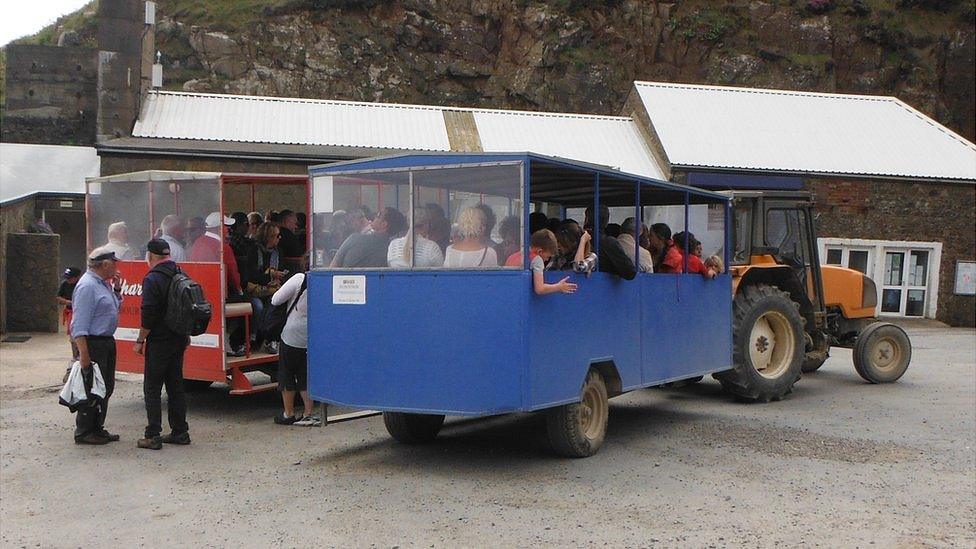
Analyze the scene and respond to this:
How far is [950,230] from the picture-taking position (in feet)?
77.0

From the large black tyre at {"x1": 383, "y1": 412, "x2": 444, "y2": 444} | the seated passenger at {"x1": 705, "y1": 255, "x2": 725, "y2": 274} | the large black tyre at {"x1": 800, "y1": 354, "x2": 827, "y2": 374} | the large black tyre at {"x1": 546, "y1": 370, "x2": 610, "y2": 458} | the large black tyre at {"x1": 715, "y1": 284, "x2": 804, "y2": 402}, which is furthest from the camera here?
the large black tyre at {"x1": 800, "y1": 354, "x2": 827, "y2": 374}

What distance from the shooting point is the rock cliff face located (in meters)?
45.5

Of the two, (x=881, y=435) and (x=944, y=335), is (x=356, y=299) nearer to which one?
(x=881, y=435)

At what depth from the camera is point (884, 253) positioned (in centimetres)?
2317

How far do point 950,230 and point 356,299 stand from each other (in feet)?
68.6

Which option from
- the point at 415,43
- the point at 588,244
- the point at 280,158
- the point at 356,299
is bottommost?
the point at 356,299

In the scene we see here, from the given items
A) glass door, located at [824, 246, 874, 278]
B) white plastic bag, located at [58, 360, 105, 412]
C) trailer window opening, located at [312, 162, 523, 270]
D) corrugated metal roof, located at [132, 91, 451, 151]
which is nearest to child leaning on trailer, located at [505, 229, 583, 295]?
trailer window opening, located at [312, 162, 523, 270]

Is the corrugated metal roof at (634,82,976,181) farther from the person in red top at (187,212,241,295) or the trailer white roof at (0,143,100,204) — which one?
the trailer white roof at (0,143,100,204)

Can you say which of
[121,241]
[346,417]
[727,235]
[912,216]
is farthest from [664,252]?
[912,216]

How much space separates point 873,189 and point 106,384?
20.2 meters

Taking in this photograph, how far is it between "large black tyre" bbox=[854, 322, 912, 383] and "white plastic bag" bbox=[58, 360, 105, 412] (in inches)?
375

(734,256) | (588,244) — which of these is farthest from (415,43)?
(588,244)

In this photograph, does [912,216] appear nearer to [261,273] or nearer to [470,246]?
[261,273]

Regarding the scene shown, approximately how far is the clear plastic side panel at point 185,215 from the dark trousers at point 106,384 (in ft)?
5.16
